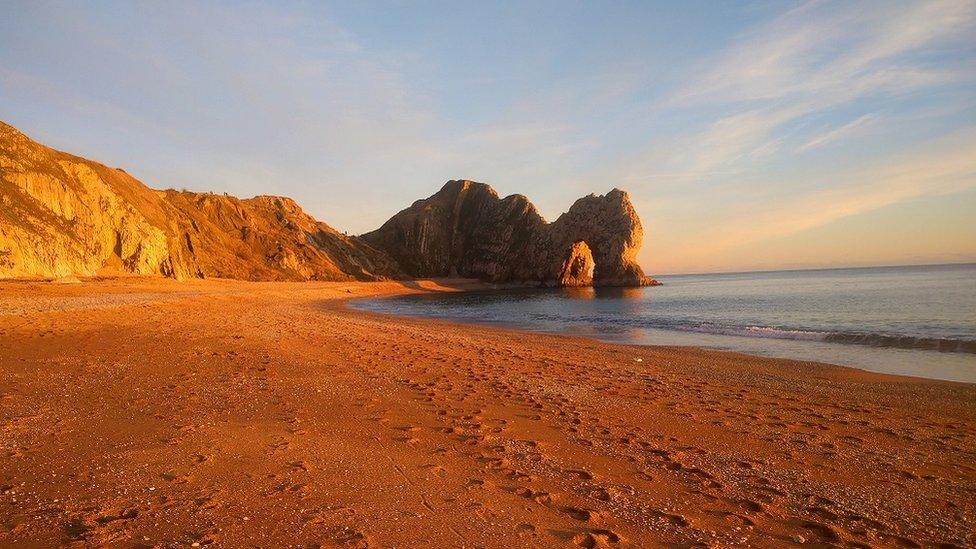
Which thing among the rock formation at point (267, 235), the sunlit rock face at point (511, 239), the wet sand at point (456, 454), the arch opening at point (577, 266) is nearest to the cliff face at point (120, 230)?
the rock formation at point (267, 235)

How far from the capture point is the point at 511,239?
122125mm

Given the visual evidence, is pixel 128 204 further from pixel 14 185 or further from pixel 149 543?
pixel 149 543

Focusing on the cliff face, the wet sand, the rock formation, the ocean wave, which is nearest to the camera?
the wet sand

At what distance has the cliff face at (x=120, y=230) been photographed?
1232 inches

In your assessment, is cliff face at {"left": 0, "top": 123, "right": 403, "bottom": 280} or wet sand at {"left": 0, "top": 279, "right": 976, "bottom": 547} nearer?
wet sand at {"left": 0, "top": 279, "right": 976, "bottom": 547}

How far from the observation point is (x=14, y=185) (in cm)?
3259

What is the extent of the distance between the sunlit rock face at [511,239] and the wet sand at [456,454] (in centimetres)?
9644

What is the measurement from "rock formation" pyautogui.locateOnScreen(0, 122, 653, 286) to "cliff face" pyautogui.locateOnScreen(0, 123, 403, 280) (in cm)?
13

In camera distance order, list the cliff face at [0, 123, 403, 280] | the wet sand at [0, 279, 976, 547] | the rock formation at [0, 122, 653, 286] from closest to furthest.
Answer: the wet sand at [0, 279, 976, 547] < the cliff face at [0, 123, 403, 280] < the rock formation at [0, 122, 653, 286]

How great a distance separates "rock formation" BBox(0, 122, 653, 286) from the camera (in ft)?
111

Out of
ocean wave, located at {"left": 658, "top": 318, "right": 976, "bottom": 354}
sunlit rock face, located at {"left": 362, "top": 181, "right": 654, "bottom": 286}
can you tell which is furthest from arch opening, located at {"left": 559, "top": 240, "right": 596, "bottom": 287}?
ocean wave, located at {"left": 658, "top": 318, "right": 976, "bottom": 354}

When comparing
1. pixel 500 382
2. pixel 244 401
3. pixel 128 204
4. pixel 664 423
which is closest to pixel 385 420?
pixel 244 401

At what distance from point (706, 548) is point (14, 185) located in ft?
155

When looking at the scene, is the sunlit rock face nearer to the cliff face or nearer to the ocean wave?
the cliff face
